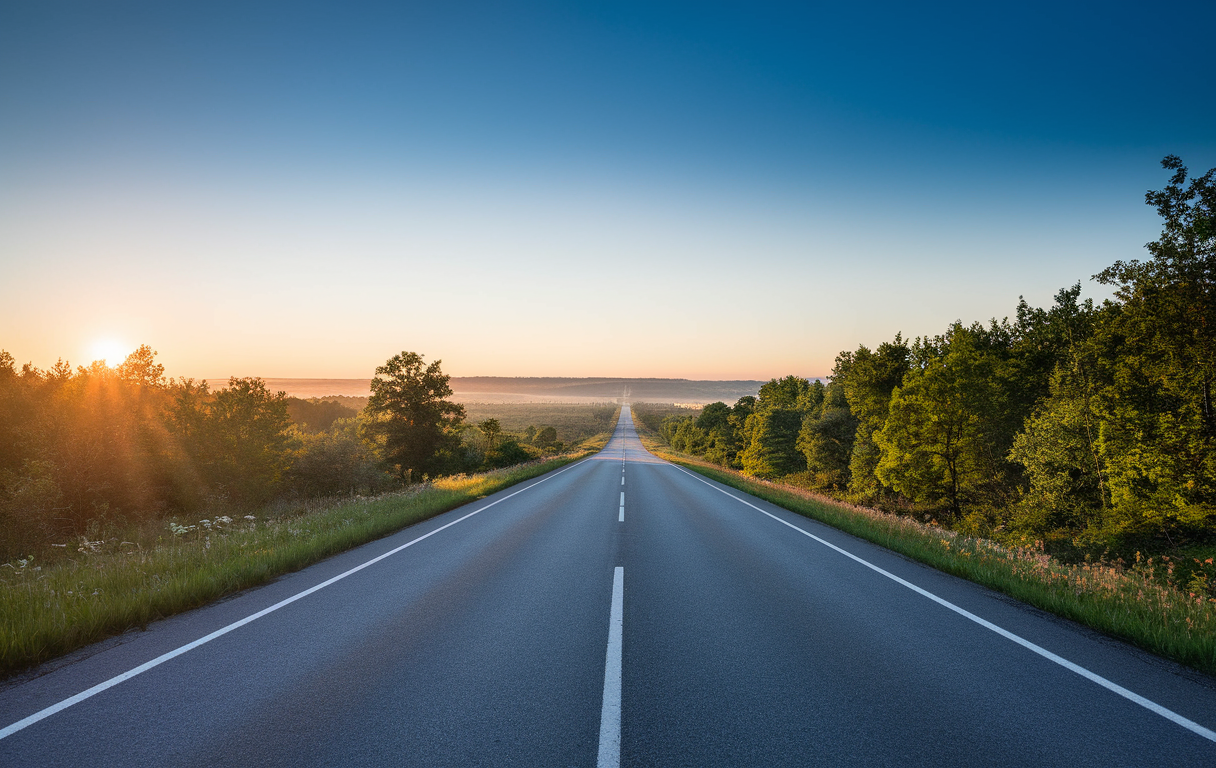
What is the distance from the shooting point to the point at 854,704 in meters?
3.65

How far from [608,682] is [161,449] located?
94.1 feet

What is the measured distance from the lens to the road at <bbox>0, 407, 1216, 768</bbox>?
3.05 metres

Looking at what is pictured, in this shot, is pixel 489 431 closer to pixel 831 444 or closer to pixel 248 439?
pixel 248 439

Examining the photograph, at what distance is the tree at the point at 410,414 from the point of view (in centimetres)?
4153

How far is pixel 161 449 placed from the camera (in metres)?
22.5

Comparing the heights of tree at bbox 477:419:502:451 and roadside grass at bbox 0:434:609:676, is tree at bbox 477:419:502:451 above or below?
below

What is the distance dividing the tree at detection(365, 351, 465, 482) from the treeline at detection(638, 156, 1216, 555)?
36.8m

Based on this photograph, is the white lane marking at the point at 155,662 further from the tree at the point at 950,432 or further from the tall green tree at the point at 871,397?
the tall green tree at the point at 871,397

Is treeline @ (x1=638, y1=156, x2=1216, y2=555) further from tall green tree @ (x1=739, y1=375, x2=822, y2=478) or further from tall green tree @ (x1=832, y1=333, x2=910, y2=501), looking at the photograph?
tall green tree @ (x1=739, y1=375, x2=822, y2=478)

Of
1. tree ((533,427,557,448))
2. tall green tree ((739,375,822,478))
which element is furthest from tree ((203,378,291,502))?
tree ((533,427,557,448))

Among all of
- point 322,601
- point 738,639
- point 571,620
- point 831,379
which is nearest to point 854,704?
point 738,639

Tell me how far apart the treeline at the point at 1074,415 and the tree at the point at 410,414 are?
3677 centimetres

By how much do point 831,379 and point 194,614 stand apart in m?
53.0

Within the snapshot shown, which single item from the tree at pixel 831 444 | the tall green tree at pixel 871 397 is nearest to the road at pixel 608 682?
the tall green tree at pixel 871 397
